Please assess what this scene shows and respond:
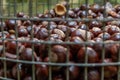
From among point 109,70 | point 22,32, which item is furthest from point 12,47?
point 109,70

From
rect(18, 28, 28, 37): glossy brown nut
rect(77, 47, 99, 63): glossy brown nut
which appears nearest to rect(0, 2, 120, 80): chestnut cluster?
rect(77, 47, 99, 63): glossy brown nut

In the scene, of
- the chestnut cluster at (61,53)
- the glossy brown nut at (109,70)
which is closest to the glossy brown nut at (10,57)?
the chestnut cluster at (61,53)

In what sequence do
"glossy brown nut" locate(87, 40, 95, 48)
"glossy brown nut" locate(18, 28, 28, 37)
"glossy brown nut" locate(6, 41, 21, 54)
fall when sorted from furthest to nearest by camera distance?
"glossy brown nut" locate(18, 28, 28, 37)
"glossy brown nut" locate(6, 41, 21, 54)
"glossy brown nut" locate(87, 40, 95, 48)

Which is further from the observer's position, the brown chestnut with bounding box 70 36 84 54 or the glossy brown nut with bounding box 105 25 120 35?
the glossy brown nut with bounding box 105 25 120 35

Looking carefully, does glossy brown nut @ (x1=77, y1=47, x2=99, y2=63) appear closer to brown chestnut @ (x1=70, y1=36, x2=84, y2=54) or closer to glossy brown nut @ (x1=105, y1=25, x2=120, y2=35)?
brown chestnut @ (x1=70, y1=36, x2=84, y2=54)

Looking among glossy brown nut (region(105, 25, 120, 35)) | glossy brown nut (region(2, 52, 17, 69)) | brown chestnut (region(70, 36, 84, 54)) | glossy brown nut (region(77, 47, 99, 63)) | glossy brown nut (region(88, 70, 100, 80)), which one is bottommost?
glossy brown nut (region(88, 70, 100, 80))

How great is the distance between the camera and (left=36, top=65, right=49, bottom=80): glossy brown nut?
0.75 metres

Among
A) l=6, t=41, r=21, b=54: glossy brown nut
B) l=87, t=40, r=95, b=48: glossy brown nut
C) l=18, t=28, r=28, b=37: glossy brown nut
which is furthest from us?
l=18, t=28, r=28, b=37: glossy brown nut

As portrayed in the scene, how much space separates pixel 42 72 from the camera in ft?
2.48

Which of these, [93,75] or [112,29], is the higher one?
[112,29]

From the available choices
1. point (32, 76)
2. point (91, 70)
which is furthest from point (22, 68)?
point (91, 70)

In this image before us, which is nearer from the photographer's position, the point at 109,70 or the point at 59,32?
the point at 109,70

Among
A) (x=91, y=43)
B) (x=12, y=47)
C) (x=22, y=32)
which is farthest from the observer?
(x=22, y=32)

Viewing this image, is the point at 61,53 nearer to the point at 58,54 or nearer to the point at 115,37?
the point at 58,54
